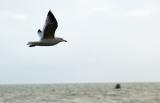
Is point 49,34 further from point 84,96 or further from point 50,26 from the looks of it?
point 84,96

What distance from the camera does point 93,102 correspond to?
4212cm

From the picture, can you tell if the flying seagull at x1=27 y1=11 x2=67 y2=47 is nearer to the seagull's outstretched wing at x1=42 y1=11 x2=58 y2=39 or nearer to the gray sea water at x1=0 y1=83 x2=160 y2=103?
the seagull's outstretched wing at x1=42 y1=11 x2=58 y2=39

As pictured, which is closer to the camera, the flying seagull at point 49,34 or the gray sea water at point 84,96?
the flying seagull at point 49,34

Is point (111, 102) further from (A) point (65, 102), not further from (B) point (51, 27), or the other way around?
(B) point (51, 27)

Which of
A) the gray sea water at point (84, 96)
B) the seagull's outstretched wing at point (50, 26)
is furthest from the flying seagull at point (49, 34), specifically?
the gray sea water at point (84, 96)

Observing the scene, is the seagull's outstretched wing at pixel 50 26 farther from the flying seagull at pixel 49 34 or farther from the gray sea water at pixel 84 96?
the gray sea water at pixel 84 96

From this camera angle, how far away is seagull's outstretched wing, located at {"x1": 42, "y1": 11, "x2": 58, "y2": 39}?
468 inches

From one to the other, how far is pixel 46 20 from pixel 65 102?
1208 inches

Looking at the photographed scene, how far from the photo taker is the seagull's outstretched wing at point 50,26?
11.9 m

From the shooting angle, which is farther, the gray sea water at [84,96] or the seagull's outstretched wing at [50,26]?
the gray sea water at [84,96]

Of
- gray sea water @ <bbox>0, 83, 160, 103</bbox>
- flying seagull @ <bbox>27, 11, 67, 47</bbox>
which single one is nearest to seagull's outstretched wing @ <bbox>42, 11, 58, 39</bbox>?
flying seagull @ <bbox>27, 11, 67, 47</bbox>

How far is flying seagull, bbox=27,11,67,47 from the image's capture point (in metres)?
11.9

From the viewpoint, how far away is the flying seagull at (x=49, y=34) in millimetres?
11914

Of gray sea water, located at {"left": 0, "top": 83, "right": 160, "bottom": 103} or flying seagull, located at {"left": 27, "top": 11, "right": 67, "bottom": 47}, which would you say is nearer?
flying seagull, located at {"left": 27, "top": 11, "right": 67, "bottom": 47}
